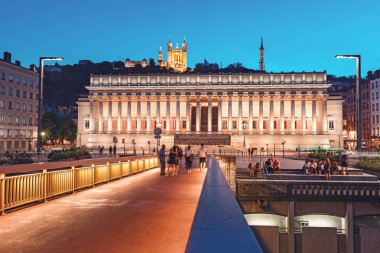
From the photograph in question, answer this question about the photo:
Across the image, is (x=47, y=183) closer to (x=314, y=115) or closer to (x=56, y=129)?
(x=314, y=115)

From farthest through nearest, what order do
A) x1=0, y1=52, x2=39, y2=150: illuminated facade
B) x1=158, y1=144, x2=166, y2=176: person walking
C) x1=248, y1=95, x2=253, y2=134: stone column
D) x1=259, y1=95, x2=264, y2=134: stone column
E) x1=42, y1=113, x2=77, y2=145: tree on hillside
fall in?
x1=248, y1=95, x2=253, y2=134: stone column < x1=259, y1=95, x2=264, y2=134: stone column < x1=42, y1=113, x2=77, y2=145: tree on hillside < x1=0, y1=52, x2=39, y2=150: illuminated facade < x1=158, y1=144, x2=166, y2=176: person walking

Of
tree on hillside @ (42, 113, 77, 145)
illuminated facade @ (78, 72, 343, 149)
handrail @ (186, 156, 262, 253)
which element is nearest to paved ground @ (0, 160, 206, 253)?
handrail @ (186, 156, 262, 253)

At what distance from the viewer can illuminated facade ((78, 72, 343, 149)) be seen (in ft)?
356

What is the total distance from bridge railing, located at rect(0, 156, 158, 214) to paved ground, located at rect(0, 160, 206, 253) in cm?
40

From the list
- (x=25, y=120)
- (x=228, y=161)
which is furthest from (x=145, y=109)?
(x=228, y=161)

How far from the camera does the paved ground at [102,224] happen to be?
8.05 m

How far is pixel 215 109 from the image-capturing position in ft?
375

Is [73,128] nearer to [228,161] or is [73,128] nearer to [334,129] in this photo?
[334,129]

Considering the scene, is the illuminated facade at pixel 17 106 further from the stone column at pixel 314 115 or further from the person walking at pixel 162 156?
the stone column at pixel 314 115

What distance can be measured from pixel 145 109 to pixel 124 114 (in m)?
6.12

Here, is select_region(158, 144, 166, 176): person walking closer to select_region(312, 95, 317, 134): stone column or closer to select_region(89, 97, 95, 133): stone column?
select_region(312, 95, 317, 134): stone column

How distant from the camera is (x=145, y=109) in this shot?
11275 cm

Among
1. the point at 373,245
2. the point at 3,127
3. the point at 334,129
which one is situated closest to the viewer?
the point at 373,245

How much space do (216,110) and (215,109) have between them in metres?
0.38
